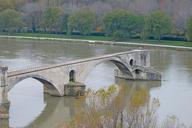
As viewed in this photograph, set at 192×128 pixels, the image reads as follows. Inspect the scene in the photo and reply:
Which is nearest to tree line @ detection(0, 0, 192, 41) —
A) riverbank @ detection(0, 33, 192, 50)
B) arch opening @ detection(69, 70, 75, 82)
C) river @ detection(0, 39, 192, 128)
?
riverbank @ detection(0, 33, 192, 50)

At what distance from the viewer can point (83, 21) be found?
8719 centimetres

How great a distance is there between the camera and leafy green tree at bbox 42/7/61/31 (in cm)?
9062

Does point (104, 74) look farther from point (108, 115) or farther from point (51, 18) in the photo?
point (51, 18)

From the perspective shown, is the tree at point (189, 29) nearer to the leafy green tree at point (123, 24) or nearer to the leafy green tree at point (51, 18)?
the leafy green tree at point (123, 24)

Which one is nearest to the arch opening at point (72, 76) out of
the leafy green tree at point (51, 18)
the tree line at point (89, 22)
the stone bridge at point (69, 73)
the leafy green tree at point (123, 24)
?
the stone bridge at point (69, 73)

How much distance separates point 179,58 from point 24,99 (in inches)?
1200

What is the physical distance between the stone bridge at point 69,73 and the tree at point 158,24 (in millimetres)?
29706

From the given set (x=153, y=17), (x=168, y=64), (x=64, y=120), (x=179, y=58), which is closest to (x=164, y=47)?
(x=153, y=17)

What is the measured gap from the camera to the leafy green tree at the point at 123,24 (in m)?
83.1

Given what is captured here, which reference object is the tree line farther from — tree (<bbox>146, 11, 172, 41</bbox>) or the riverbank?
the riverbank

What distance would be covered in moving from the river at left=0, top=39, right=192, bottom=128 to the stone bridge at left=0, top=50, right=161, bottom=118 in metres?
0.95

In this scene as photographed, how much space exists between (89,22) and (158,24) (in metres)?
12.8

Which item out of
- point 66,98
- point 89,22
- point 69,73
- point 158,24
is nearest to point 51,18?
point 89,22

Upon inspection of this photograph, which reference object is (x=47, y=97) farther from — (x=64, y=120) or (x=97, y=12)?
(x=97, y=12)
